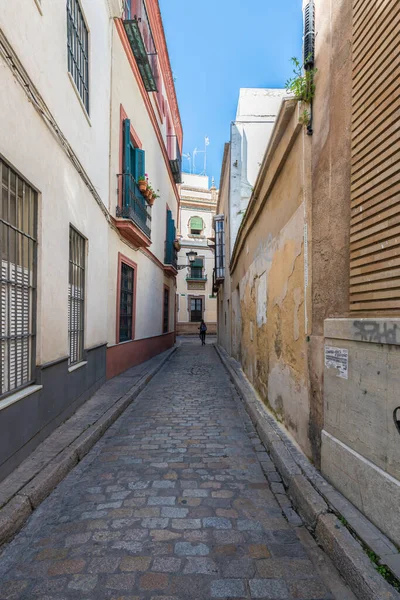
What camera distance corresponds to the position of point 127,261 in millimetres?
9789

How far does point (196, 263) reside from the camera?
30922 millimetres

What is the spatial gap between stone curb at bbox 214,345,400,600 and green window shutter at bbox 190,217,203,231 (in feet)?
93.6

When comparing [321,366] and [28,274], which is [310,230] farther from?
[28,274]

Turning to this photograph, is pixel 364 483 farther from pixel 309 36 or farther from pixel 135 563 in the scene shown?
pixel 309 36

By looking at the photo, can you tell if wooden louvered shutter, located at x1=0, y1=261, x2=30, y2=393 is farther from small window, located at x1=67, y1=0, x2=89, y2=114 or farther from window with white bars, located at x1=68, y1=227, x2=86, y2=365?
small window, located at x1=67, y1=0, x2=89, y2=114

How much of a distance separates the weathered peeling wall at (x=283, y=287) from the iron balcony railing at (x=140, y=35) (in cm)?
590

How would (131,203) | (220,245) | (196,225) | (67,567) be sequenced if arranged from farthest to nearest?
(196,225)
(220,245)
(131,203)
(67,567)

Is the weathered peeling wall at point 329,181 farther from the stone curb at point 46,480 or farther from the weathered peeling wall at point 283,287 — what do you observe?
the stone curb at point 46,480

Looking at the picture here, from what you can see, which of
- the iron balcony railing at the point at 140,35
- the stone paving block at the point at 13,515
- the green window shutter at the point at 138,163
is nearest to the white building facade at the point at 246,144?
the iron balcony railing at the point at 140,35

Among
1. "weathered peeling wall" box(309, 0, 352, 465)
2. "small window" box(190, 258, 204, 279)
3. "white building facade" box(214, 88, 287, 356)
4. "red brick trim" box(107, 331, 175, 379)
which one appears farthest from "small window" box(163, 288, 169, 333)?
"small window" box(190, 258, 204, 279)

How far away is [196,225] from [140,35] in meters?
Answer: 22.9

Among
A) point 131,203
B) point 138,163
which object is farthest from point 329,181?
point 138,163

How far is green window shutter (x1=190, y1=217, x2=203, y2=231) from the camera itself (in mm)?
31739

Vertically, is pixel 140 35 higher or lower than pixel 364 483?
higher
